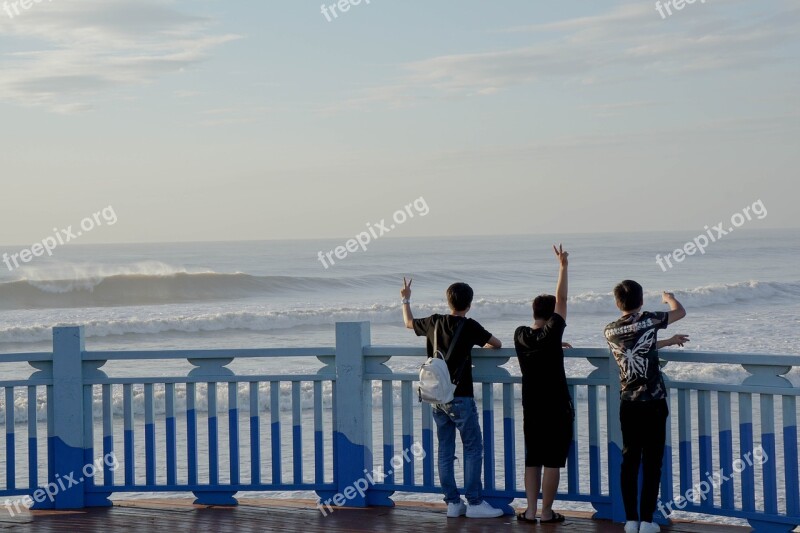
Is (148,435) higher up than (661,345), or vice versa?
(661,345)

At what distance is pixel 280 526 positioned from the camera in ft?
19.4

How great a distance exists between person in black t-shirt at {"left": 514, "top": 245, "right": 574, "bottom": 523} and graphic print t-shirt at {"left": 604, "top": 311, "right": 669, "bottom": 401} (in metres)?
0.37

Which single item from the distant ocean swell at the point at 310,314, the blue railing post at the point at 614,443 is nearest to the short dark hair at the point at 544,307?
the blue railing post at the point at 614,443

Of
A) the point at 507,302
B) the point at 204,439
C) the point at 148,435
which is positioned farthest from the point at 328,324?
the point at 148,435

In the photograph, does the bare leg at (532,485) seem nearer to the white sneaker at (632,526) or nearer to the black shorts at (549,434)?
the black shorts at (549,434)

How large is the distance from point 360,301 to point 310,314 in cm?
764

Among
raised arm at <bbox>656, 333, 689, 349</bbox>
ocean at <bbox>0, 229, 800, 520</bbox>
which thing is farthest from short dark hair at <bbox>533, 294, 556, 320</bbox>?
ocean at <bbox>0, 229, 800, 520</bbox>

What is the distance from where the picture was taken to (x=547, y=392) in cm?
568

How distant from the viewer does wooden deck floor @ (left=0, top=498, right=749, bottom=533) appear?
5.77 metres

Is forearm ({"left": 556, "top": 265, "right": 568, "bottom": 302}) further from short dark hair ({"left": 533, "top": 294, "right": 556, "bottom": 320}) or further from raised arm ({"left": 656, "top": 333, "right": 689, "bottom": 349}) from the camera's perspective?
raised arm ({"left": 656, "top": 333, "right": 689, "bottom": 349})

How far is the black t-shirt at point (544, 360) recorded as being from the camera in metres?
5.61

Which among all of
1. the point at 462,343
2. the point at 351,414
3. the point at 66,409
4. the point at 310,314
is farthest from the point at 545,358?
the point at 310,314

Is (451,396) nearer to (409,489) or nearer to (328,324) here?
(409,489)

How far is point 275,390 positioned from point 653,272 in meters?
47.2
